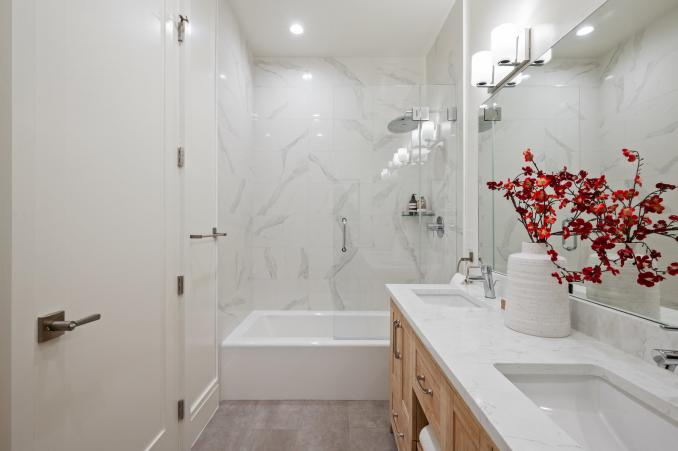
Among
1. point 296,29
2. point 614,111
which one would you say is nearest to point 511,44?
point 614,111

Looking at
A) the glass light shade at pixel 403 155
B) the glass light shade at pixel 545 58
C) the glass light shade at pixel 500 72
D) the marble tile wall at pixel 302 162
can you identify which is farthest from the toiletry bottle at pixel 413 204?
the glass light shade at pixel 545 58

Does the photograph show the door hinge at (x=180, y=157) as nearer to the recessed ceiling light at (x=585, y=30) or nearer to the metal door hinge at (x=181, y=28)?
the metal door hinge at (x=181, y=28)

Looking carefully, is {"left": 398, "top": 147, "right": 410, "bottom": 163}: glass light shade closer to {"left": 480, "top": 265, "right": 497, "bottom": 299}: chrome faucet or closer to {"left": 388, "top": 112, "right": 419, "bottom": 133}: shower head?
{"left": 388, "top": 112, "right": 419, "bottom": 133}: shower head

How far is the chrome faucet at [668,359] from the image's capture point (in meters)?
0.67

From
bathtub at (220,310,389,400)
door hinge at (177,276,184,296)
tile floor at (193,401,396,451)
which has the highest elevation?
door hinge at (177,276,184,296)

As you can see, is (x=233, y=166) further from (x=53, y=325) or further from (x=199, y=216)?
(x=53, y=325)

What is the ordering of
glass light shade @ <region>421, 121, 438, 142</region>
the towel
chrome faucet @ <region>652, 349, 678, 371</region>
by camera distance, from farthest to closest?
glass light shade @ <region>421, 121, 438, 142</region>
the towel
chrome faucet @ <region>652, 349, 678, 371</region>

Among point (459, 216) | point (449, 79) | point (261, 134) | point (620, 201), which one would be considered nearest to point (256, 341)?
point (459, 216)

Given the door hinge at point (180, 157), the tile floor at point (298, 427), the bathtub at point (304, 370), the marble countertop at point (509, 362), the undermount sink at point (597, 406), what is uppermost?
the door hinge at point (180, 157)

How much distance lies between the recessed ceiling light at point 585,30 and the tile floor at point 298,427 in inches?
82.9

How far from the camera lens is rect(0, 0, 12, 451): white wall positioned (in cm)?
74

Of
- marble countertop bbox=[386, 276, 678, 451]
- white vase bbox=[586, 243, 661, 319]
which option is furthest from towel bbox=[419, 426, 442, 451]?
white vase bbox=[586, 243, 661, 319]

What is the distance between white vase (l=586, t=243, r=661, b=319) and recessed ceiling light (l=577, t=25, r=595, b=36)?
0.76 m

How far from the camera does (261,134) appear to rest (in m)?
3.04
